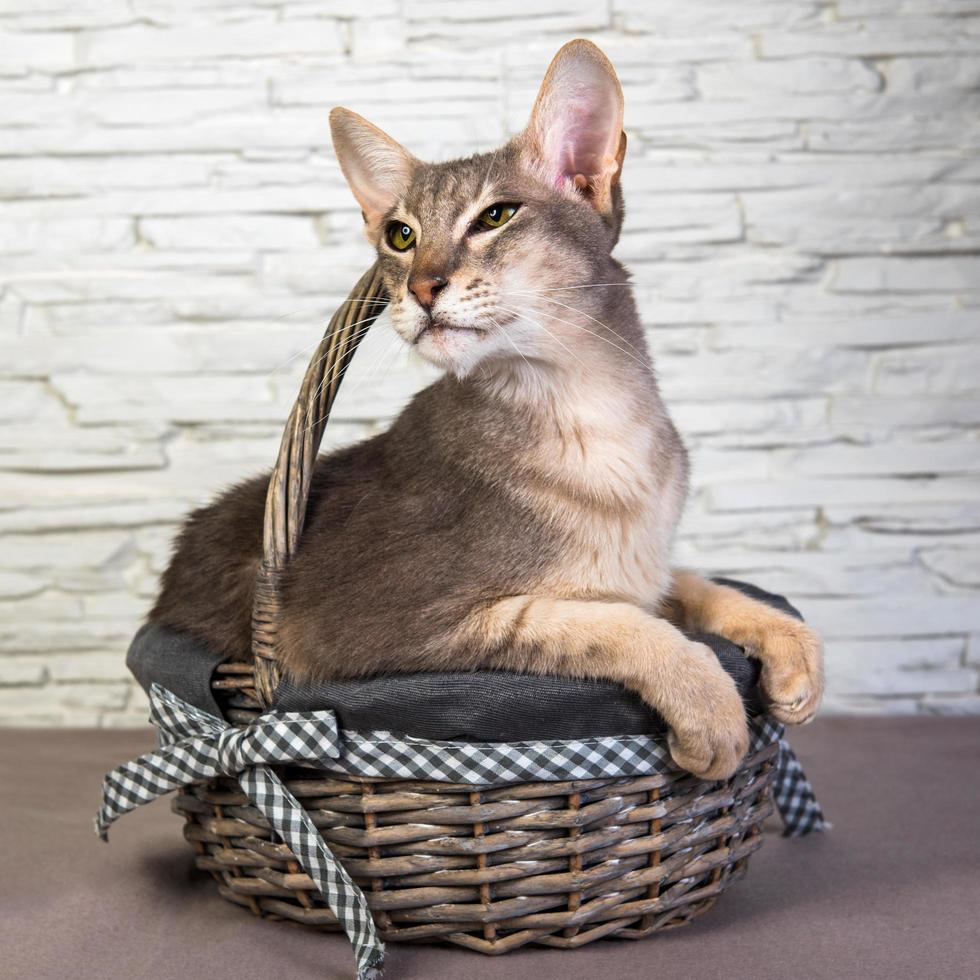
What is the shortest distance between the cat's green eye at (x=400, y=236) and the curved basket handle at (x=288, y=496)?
0.12m

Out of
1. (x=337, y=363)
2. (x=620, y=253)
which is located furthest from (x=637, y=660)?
(x=620, y=253)

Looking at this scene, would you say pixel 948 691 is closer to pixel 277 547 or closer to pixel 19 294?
pixel 277 547

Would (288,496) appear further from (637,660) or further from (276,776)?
(637,660)

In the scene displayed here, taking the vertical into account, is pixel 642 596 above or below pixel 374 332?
below

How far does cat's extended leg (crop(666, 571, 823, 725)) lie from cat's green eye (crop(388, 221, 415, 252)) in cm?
51

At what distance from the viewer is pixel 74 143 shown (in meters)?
2.05

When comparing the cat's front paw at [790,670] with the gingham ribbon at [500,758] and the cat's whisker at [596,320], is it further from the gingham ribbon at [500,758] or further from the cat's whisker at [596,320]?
the cat's whisker at [596,320]

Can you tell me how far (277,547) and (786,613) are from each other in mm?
555

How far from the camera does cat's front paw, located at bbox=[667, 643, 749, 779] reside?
3.37 ft

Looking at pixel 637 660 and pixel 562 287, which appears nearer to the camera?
pixel 637 660

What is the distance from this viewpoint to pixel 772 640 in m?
1.18

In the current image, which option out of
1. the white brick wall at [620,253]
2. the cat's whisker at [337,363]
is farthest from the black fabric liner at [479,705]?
the white brick wall at [620,253]

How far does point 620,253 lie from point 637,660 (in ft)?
4.04

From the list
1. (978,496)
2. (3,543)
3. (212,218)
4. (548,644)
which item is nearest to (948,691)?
(978,496)
